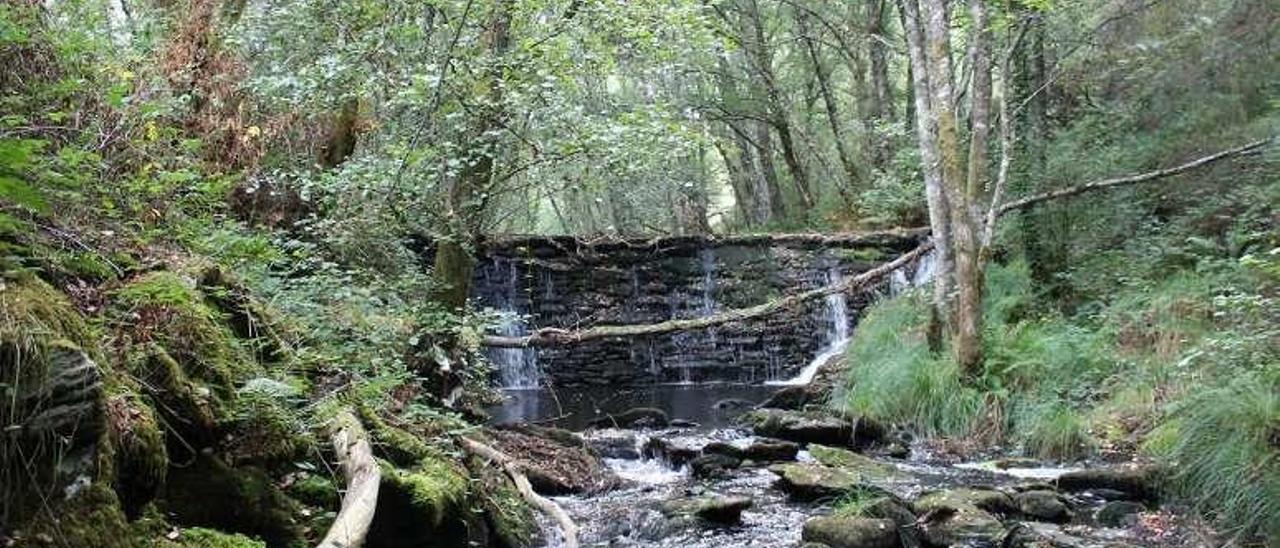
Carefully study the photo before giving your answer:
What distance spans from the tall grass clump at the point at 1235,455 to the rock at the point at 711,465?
11.8 feet

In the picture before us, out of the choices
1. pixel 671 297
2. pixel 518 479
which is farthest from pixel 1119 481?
pixel 671 297

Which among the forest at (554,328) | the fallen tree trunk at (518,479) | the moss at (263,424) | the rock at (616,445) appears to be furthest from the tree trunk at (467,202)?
the moss at (263,424)

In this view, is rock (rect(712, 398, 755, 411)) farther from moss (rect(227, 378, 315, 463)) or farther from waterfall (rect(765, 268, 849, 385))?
moss (rect(227, 378, 315, 463))

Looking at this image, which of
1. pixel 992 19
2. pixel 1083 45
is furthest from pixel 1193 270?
pixel 1083 45

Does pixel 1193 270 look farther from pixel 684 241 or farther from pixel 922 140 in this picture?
pixel 684 241

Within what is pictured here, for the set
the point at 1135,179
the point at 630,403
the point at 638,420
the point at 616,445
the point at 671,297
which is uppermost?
the point at 1135,179

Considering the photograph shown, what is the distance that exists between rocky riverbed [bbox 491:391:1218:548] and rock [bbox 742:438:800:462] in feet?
0.04

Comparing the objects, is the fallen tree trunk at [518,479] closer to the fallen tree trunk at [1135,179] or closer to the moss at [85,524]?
the moss at [85,524]

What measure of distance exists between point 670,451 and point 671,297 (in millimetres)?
8759

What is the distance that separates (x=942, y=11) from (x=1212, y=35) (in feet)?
14.2

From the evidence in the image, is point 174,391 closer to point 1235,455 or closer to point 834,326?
point 1235,455

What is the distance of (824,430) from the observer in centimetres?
1023

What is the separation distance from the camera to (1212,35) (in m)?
12.1

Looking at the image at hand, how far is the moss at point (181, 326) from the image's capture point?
3.85 m
